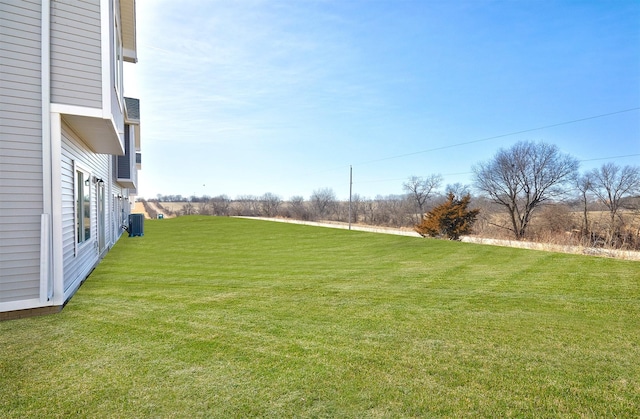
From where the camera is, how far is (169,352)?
305 cm

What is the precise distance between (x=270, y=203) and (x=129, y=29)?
Answer: 41.0m

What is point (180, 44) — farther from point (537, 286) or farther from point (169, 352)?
point (537, 286)

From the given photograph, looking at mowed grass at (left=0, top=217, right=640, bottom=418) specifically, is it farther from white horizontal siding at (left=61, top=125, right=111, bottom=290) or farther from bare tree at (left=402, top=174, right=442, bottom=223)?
bare tree at (left=402, top=174, right=442, bottom=223)

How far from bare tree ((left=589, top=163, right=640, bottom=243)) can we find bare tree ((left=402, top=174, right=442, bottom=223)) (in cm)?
1571

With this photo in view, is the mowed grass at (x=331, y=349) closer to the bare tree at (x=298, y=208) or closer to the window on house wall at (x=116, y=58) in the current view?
the window on house wall at (x=116, y=58)

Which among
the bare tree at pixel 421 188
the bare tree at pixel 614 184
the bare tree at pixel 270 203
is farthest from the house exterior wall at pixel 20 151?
the bare tree at pixel 270 203

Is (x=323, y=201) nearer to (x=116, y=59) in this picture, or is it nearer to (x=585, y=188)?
(x=585, y=188)

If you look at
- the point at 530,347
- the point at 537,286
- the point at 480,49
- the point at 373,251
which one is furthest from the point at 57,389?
the point at 480,49

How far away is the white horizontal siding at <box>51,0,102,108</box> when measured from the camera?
4.36 m

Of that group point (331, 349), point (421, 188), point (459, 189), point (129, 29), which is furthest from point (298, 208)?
point (331, 349)

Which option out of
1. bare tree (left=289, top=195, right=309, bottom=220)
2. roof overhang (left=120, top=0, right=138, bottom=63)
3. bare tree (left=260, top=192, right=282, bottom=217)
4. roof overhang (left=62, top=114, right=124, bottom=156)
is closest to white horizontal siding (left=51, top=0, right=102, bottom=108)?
roof overhang (left=62, top=114, right=124, bottom=156)

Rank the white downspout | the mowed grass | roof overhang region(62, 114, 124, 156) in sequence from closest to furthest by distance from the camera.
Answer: the mowed grass, the white downspout, roof overhang region(62, 114, 124, 156)

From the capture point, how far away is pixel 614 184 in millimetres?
26062

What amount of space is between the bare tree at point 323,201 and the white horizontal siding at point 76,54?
142ft
